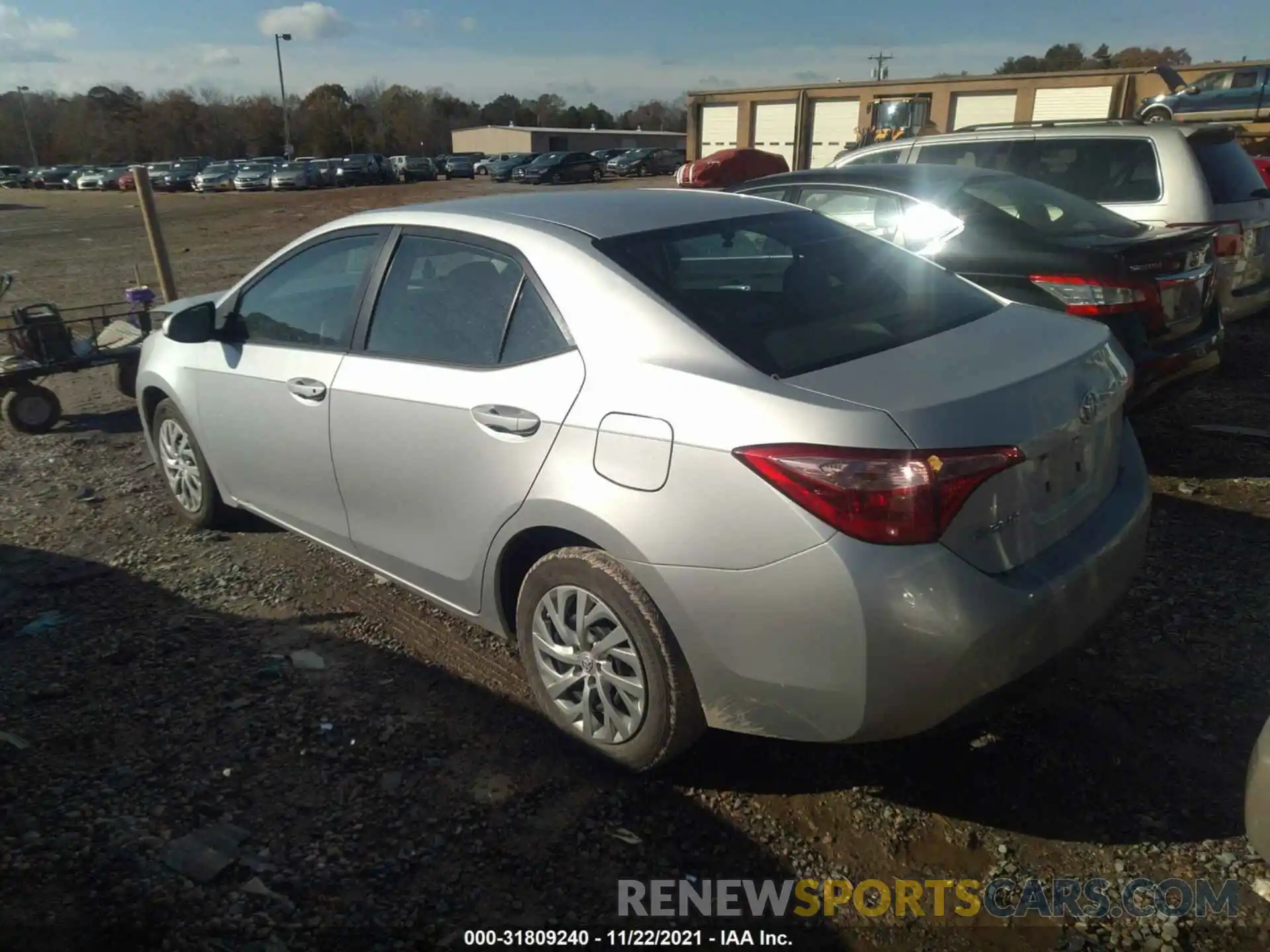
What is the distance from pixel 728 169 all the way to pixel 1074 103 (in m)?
17.8

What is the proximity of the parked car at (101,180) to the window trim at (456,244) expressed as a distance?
201 ft

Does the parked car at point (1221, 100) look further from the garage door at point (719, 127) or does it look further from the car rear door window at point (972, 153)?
the garage door at point (719, 127)

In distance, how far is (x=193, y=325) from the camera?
4109mm

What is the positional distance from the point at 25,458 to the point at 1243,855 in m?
6.91

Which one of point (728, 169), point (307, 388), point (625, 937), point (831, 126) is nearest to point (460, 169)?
point (831, 126)

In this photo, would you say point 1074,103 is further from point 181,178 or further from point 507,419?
point 181,178

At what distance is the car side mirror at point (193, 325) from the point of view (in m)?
4.09

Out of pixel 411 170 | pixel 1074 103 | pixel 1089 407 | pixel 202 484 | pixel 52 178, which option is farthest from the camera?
pixel 52 178

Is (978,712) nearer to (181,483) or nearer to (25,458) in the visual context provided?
(181,483)

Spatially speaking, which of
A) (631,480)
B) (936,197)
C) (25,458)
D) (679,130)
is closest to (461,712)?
(631,480)

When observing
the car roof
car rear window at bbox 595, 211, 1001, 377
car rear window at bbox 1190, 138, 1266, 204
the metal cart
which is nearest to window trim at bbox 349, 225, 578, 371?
the car roof

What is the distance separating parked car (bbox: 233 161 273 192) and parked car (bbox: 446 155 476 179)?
394 inches

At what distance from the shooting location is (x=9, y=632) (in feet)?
12.5

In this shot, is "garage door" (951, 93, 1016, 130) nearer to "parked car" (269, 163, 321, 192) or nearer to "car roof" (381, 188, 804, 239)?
"parked car" (269, 163, 321, 192)
